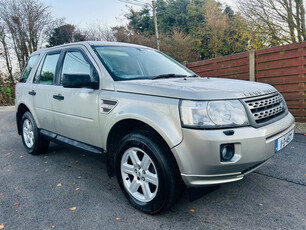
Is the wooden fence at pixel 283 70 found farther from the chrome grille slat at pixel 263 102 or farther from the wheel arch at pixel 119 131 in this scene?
the wheel arch at pixel 119 131

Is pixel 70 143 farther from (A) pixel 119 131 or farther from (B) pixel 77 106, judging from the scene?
(A) pixel 119 131

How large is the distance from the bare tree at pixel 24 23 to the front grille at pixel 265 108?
2166cm

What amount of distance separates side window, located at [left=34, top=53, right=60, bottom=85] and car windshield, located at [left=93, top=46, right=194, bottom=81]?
98 cm

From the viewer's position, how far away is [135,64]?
121 inches

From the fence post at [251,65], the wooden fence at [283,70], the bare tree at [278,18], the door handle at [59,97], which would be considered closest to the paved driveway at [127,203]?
the door handle at [59,97]

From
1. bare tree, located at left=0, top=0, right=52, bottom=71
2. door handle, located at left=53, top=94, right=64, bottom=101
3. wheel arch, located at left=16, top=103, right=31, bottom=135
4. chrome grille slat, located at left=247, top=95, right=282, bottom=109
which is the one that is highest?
bare tree, located at left=0, top=0, right=52, bottom=71

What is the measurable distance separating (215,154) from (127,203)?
1.19 meters

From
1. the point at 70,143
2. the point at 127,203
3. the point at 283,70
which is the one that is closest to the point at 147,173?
the point at 127,203

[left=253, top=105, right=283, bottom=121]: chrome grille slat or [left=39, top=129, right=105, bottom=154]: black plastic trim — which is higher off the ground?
[left=253, top=105, right=283, bottom=121]: chrome grille slat

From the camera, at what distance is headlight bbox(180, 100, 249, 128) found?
1.92 meters

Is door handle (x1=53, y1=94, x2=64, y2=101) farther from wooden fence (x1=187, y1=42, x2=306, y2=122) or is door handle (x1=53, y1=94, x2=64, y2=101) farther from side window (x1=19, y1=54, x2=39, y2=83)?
wooden fence (x1=187, y1=42, x2=306, y2=122)

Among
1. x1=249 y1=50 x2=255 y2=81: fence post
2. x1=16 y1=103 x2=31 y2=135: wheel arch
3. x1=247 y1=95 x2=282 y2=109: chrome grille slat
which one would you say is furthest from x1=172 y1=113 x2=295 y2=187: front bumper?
x1=249 y1=50 x2=255 y2=81: fence post

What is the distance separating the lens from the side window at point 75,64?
117 inches

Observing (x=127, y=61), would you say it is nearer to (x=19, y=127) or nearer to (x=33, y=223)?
Answer: (x=33, y=223)
